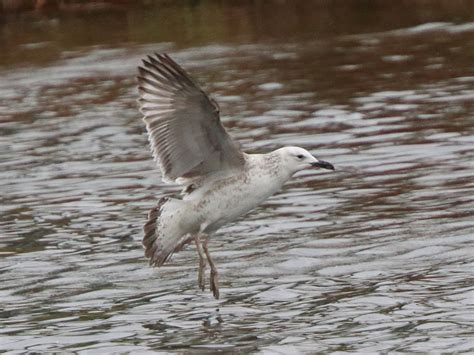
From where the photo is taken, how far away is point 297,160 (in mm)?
9273

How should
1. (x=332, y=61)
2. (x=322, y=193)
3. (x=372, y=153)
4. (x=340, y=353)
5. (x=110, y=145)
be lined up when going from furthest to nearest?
1. (x=332, y=61)
2. (x=110, y=145)
3. (x=372, y=153)
4. (x=322, y=193)
5. (x=340, y=353)

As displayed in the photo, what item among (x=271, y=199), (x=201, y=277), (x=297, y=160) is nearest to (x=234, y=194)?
(x=297, y=160)

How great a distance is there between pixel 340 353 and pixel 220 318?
1.26 metres

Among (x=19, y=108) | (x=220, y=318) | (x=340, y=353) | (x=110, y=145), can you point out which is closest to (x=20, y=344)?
(x=220, y=318)

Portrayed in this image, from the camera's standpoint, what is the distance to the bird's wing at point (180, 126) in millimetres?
8914

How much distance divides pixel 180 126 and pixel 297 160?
2.65 feet

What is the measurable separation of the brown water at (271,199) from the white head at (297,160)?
721 mm

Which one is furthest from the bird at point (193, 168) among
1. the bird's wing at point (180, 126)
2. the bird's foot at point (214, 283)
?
the bird's foot at point (214, 283)

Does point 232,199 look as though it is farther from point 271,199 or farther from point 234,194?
point 271,199

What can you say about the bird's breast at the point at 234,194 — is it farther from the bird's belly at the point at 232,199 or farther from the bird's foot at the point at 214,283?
the bird's foot at the point at 214,283

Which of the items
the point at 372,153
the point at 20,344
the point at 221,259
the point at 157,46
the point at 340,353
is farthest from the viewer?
the point at 157,46

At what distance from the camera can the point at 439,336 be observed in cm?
750

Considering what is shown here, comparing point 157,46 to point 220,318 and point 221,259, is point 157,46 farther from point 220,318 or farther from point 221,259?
point 220,318

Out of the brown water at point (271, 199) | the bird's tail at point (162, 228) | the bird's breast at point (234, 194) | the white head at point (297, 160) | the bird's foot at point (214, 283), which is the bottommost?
the brown water at point (271, 199)
